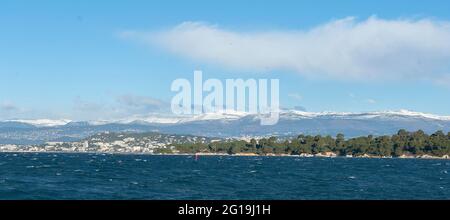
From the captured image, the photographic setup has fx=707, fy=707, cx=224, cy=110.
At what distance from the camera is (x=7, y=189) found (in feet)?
280

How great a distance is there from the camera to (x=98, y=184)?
321ft
